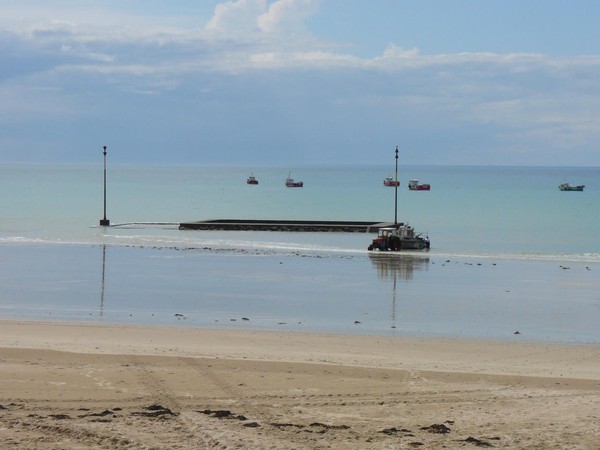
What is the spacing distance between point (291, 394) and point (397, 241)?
126 ft

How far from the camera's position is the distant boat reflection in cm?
4047

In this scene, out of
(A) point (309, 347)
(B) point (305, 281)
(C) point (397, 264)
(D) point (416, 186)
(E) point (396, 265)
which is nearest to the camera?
(A) point (309, 347)

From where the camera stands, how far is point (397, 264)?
148 ft

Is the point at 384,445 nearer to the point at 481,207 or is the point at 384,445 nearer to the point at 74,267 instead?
the point at 74,267

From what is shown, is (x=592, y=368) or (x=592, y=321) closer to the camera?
(x=592, y=368)

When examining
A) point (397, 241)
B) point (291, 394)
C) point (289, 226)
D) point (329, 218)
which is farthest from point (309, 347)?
point (329, 218)

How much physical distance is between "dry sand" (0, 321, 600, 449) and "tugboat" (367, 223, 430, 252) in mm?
30839

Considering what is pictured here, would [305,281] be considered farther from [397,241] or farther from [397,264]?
[397,241]

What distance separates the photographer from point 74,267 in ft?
137

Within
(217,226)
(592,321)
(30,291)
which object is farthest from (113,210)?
(592,321)

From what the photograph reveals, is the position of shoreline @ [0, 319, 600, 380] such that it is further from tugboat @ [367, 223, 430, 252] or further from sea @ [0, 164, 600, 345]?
tugboat @ [367, 223, 430, 252]

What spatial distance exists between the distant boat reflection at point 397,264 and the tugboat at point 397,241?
2.33 metres

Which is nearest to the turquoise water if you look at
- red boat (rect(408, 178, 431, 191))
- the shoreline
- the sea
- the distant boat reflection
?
the sea

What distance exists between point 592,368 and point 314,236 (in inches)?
1791
